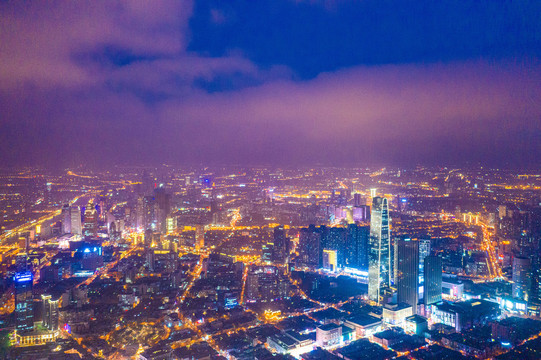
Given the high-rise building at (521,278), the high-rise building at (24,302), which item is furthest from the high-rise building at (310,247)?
the high-rise building at (24,302)

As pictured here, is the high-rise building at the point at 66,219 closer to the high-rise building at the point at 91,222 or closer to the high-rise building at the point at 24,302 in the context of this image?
the high-rise building at the point at 91,222

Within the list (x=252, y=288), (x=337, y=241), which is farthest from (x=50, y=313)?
(x=337, y=241)

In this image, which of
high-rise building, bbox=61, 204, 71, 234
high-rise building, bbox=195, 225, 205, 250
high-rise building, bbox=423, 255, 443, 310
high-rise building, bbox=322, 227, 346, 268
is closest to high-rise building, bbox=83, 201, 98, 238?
high-rise building, bbox=61, 204, 71, 234

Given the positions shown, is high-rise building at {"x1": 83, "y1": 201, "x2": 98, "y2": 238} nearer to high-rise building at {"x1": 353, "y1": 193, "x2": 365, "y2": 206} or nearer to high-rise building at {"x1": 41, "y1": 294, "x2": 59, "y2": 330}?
high-rise building at {"x1": 41, "y1": 294, "x2": 59, "y2": 330}

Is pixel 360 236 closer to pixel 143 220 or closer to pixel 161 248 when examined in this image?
pixel 161 248

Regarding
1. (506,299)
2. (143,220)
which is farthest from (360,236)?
(143,220)
